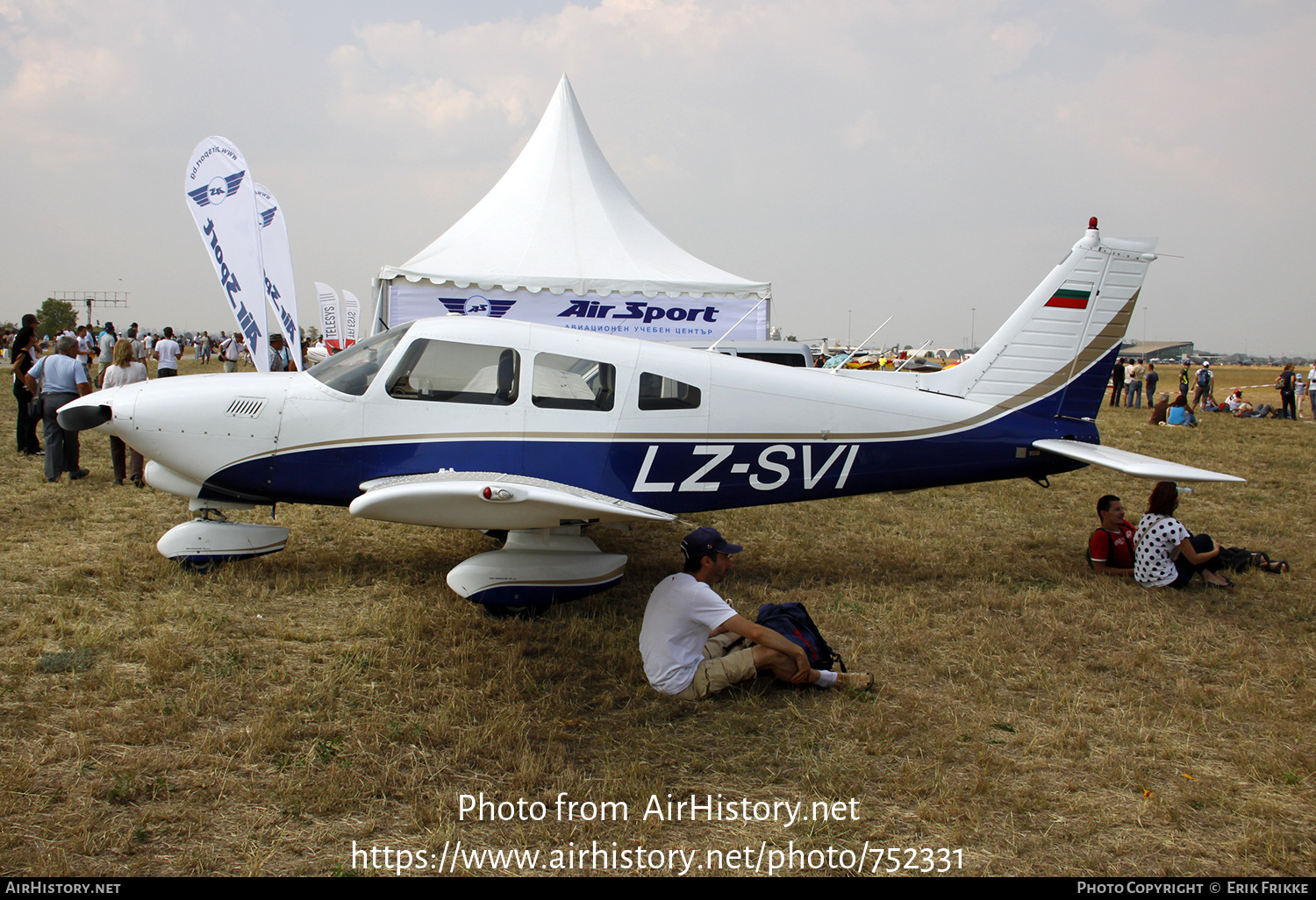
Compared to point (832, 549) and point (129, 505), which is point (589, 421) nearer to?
point (832, 549)

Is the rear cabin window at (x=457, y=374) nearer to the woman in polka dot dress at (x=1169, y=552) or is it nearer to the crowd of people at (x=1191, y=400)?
the woman in polka dot dress at (x=1169, y=552)

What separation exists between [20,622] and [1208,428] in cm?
2119

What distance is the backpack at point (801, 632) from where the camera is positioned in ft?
14.1

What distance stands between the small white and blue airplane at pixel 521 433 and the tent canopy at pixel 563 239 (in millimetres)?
7739

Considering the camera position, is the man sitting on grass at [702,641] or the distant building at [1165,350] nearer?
the man sitting on grass at [702,641]

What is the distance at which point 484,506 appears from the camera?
4211mm

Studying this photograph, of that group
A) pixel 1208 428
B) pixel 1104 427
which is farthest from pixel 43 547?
pixel 1208 428

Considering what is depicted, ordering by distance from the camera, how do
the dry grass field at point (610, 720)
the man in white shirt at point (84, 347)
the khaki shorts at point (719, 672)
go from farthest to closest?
the man in white shirt at point (84, 347)
the khaki shorts at point (719, 672)
the dry grass field at point (610, 720)

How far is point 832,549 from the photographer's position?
723cm

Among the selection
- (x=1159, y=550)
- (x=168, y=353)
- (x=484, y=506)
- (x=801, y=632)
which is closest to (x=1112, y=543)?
(x=1159, y=550)

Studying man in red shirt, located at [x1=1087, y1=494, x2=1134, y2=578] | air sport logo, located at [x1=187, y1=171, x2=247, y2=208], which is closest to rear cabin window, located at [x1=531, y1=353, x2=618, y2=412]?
man in red shirt, located at [x1=1087, y1=494, x2=1134, y2=578]

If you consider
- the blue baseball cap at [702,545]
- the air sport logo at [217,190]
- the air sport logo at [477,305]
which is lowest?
the blue baseball cap at [702,545]

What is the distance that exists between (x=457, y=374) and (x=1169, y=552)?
18.4 feet

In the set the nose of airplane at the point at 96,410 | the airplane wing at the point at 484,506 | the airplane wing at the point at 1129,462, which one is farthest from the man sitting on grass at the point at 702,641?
the nose of airplane at the point at 96,410
